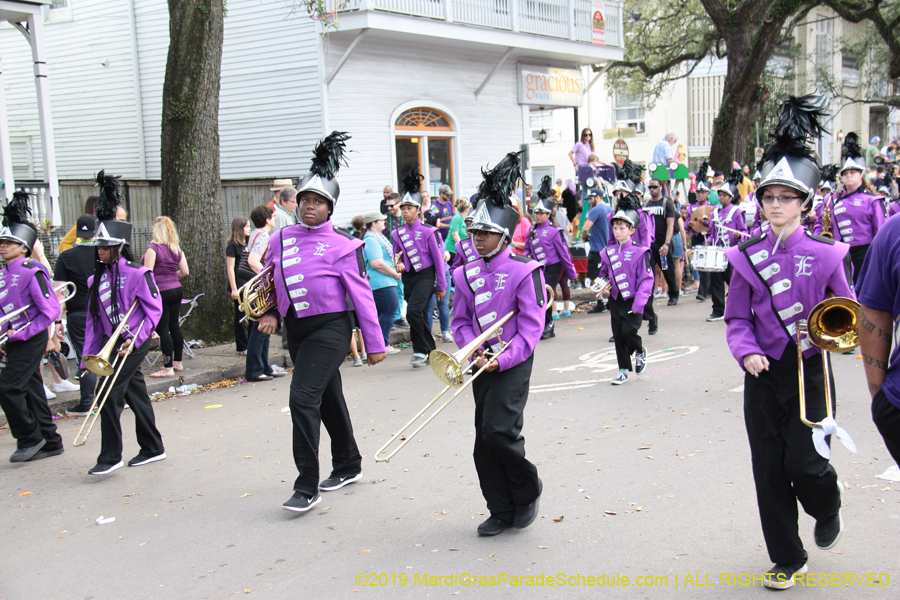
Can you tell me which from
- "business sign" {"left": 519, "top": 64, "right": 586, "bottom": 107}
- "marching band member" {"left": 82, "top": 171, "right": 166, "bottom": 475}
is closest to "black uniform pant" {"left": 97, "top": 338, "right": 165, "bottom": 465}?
"marching band member" {"left": 82, "top": 171, "right": 166, "bottom": 475}

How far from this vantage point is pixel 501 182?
193 inches

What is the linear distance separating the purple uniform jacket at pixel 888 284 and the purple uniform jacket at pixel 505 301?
193cm

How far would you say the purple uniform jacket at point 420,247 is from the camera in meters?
10.1

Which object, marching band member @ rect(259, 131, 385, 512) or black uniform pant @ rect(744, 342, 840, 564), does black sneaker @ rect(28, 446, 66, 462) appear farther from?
black uniform pant @ rect(744, 342, 840, 564)

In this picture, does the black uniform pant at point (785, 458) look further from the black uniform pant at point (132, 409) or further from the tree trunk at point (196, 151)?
the tree trunk at point (196, 151)

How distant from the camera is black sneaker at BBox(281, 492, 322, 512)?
17.0 feet

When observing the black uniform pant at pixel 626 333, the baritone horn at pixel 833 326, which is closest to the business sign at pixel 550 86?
the black uniform pant at pixel 626 333

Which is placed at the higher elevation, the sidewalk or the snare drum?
the snare drum

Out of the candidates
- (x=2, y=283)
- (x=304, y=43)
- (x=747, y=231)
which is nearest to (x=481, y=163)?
(x=304, y=43)

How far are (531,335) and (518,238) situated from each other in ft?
25.4

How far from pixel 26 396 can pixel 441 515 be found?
4045mm

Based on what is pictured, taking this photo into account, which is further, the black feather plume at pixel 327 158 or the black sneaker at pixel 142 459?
the black sneaker at pixel 142 459

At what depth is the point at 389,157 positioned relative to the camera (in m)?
16.8

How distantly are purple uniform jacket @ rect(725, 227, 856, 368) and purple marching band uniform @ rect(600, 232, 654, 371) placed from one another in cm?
437
